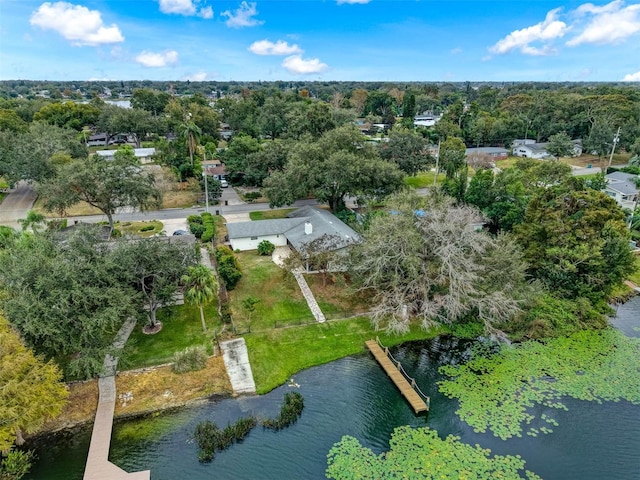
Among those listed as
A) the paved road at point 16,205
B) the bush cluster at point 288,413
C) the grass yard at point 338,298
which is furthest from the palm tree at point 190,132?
the bush cluster at point 288,413

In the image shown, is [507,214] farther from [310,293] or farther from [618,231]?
[310,293]

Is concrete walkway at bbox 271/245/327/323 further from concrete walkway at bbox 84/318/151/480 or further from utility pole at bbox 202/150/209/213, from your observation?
concrete walkway at bbox 84/318/151/480

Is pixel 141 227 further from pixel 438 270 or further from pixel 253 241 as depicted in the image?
pixel 438 270

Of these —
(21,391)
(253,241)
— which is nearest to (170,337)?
(21,391)

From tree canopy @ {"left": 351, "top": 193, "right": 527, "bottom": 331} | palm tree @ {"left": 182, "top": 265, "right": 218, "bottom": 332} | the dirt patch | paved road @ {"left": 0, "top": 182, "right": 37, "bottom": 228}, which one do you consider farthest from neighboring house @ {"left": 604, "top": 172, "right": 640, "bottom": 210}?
paved road @ {"left": 0, "top": 182, "right": 37, "bottom": 228}

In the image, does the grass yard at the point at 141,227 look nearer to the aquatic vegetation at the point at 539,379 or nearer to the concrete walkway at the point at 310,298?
the concrete walkway at the point at 310,298

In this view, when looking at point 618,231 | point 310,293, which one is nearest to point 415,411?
point 310,293
